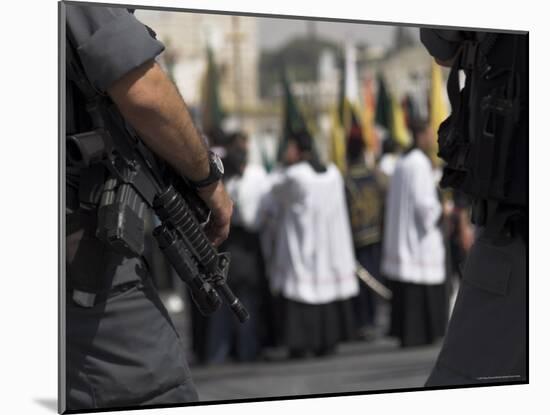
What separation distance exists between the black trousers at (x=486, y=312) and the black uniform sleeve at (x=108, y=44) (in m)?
1.39

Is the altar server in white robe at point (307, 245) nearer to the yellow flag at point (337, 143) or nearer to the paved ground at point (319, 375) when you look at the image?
the yellow flag at point (337, 143)

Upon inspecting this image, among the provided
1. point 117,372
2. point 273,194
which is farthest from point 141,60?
point 273,194

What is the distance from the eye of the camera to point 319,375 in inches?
251

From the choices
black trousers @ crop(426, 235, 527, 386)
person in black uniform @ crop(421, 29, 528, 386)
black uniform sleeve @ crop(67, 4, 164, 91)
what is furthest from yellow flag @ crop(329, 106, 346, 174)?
black uniform sleeve @ crop(67, 4, 164, 91)

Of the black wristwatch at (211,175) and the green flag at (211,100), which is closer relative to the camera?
the black wristwatch at (211,175)

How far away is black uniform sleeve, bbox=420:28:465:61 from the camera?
4.40 metres

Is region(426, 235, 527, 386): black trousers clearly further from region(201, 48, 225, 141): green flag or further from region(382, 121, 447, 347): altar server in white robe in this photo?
region(201, 48, 225, 141): green flag

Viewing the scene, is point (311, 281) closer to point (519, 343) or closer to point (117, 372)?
point (519, 343)

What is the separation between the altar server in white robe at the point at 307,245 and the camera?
7.53m

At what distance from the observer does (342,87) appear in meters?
8.66

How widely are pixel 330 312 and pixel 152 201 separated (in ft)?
15.3

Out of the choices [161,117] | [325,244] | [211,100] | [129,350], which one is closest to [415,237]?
[325,244]

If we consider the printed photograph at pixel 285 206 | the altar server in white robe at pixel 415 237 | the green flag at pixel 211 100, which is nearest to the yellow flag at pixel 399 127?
the printed photograph at pixel 285 206

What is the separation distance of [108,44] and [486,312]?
160cm
